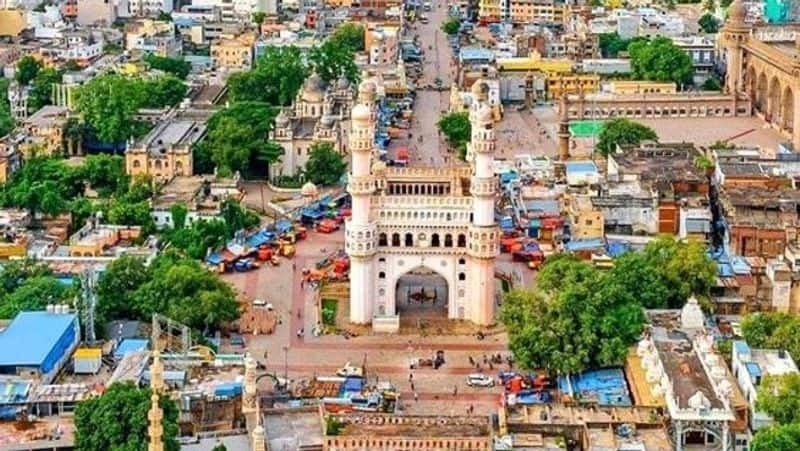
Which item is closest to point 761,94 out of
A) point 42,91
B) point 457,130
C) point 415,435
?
point 457,130

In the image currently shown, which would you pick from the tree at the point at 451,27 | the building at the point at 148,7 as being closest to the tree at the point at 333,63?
the tree at the point at 451,27

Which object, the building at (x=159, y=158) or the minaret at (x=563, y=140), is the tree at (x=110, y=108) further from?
the minaret at (x=563, y=140)

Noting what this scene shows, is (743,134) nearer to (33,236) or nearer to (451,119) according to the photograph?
(451,119)

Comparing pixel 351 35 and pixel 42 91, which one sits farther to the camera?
pixel 351 35

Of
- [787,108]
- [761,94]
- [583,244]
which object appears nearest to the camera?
[583,244]

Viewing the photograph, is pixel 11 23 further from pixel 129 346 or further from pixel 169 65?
pixel 129 346

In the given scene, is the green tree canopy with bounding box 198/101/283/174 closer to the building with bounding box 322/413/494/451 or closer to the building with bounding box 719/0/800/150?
the building with bounding box 719/0/800/150
